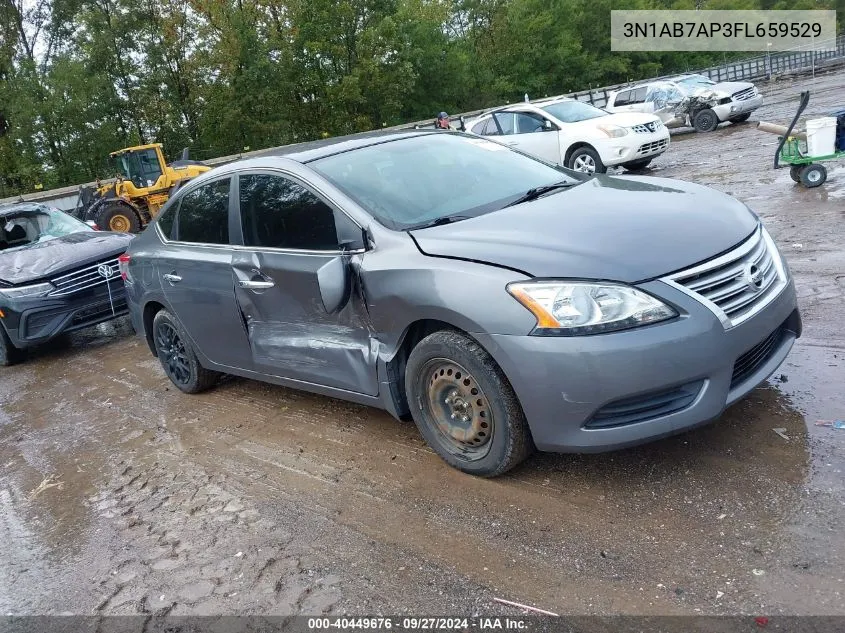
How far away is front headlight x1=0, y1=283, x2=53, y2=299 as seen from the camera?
777 cm

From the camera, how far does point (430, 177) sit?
4.43 metres

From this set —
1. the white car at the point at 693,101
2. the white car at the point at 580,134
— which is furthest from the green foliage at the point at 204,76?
the white car at the point at 580,134

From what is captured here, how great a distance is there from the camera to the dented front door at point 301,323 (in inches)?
160

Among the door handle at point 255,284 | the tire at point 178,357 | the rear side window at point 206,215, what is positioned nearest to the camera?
the door handle at point 255,284

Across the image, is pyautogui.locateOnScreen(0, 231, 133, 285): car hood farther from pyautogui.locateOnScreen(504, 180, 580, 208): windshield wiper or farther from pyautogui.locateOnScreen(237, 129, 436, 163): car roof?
pyautogui.locateOnScreen(504, 180, 580, 208): windshield wiper

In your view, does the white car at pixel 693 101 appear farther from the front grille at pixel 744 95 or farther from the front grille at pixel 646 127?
the front grille at pixel 646 127

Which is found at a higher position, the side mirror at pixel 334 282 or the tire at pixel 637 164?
the side mirror at pixel 334 282

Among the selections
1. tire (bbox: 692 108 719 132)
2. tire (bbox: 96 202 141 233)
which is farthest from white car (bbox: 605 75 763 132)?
tire (bbox: 96 202 141 233)

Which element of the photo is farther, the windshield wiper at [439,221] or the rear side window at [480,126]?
the rear side window at [480,126]

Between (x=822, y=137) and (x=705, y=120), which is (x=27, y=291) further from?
(x=705, y=120)

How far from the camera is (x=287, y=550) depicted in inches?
137

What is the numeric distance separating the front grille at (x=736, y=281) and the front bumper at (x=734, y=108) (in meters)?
18.3

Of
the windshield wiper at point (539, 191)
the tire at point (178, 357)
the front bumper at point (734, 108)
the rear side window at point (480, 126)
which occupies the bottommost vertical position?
the tire at point (178, 357)

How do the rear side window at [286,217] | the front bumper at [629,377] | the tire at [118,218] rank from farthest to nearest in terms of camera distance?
the tire at [118,218]
the rear side window at [286,217]
the front bumper at [629,377]
